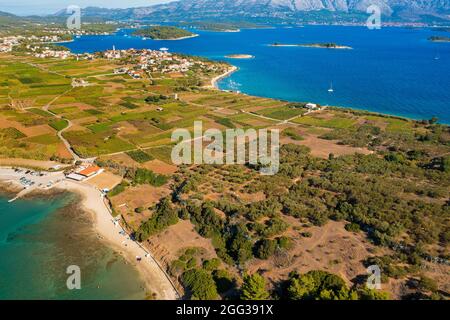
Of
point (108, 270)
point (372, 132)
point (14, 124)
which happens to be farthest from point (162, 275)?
point (14, 124)

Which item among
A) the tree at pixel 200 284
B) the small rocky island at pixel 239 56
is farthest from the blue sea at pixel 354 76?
the tree at pixel 200 284

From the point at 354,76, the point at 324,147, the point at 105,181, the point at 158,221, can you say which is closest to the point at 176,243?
the point at 158,221

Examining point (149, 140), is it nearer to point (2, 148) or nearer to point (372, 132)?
point (2, 148)

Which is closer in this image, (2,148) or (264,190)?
(264,190)

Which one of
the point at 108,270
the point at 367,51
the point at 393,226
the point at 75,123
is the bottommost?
the point at 108,270

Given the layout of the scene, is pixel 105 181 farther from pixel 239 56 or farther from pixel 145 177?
pixel 239 56

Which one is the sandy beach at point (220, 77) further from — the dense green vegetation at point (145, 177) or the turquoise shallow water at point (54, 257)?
the turquoise shallow water at point (54, 257)
